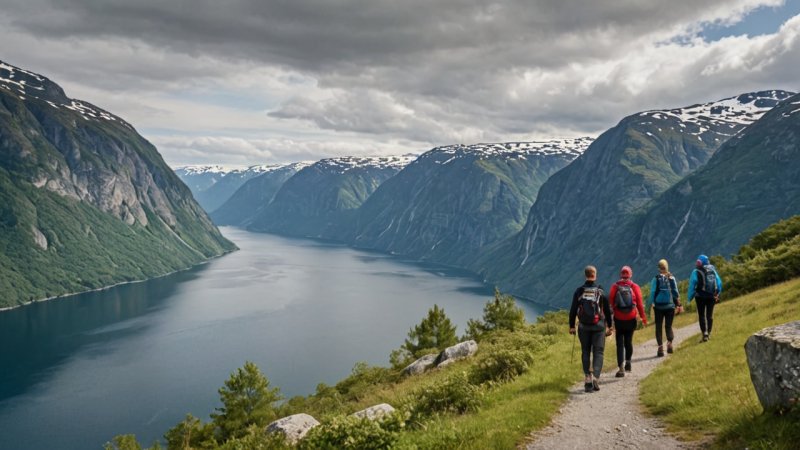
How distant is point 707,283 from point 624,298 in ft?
21.3

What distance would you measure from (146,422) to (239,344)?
55.3 meters

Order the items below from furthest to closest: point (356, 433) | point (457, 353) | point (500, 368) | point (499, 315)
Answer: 1. point (499, 315)
2. point (457, 353)
3. point (500, 368)
4. point (356, 433)

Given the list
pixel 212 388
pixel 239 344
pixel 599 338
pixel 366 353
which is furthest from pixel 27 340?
pixel 599 338

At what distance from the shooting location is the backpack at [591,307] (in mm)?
16766

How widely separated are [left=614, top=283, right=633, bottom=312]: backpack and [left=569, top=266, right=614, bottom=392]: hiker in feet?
3.40

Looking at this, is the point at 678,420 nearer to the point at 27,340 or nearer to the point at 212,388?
the point at 212,388

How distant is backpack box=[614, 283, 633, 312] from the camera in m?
17.7

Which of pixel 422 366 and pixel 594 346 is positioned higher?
pixel 594 346

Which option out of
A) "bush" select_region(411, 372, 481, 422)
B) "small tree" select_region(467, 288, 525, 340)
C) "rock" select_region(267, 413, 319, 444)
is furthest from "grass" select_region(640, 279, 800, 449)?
"small tree" select_region(467, 288, 525, 340)

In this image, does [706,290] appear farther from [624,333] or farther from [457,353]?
[457,353]

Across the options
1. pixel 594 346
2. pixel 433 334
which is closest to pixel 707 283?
pixel 594 346

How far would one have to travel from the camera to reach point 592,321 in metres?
16.8

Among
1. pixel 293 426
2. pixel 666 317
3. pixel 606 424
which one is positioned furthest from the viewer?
pixel 666 317

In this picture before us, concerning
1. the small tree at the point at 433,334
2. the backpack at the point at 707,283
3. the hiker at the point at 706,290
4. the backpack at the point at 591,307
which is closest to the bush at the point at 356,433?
the backpack at the point at 591,307
